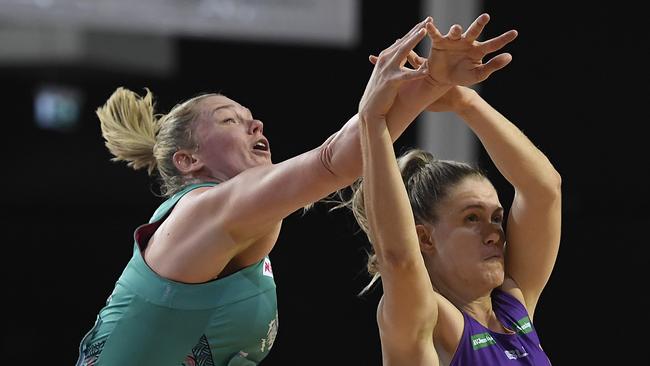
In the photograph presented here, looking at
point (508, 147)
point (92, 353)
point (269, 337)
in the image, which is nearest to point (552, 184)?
point (508, 147)

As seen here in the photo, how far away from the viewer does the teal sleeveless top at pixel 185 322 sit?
228 cm

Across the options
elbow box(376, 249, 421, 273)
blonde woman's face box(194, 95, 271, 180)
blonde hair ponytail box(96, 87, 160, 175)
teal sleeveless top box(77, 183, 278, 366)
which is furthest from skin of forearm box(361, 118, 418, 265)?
blonde hair ponytail box(96, 87, 160, 175)

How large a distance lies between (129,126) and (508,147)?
3.40ft

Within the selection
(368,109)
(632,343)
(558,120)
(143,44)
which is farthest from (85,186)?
(368,109)

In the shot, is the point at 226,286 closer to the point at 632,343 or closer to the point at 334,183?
the point at 334,183

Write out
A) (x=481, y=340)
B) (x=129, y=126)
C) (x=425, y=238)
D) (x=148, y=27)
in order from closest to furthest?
(x=481, y=340) < (x=425, y=238) < (x=129, y=126) < (x=148, y=27)

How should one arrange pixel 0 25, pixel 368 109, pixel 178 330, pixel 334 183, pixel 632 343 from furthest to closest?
1. pixel 632 343
2. pixel 0 25
3. pixel 178 330
4. pixel 334 183
5. pixel 368 109

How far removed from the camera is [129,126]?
2729 millimetres

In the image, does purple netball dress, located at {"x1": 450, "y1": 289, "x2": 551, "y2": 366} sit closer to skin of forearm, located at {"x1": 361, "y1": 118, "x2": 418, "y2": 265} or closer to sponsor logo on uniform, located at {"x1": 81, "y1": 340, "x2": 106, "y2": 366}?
skin of forearm, located at {"x1": 361, "y1": 118, "x2": 418, "y2": 265}

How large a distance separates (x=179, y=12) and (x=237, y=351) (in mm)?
2410

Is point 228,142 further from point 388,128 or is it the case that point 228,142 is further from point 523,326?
point 523,326

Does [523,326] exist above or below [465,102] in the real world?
below

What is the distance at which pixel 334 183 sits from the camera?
6.93 ft

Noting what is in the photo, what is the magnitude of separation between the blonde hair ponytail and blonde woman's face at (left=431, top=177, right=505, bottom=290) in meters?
0.89
